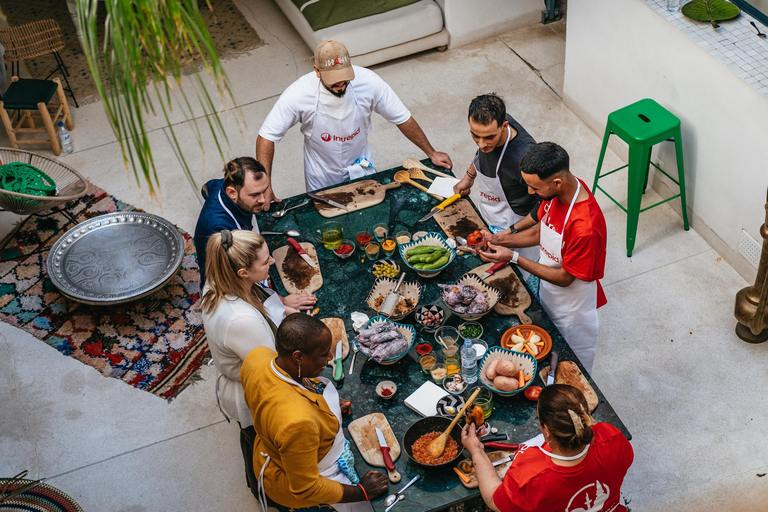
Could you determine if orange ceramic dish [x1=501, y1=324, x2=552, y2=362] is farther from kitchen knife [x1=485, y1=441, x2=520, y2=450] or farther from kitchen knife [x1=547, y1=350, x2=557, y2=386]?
kitchen knife [x1=485, y1=441, x2=520, y2=450]

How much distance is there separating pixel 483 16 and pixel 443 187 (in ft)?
12.8

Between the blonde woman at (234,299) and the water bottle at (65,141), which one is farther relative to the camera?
the water bottle at (65,141)

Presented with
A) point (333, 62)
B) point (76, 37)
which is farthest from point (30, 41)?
point (333, 62)

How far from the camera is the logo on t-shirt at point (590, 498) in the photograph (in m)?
2.52

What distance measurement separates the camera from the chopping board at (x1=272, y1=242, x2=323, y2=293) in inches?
150

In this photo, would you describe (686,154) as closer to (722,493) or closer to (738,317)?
(738,317)

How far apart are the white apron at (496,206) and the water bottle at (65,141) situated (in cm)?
452

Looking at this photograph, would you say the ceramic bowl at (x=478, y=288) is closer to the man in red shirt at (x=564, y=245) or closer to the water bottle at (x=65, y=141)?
the man in red shirt at (x=564, y=245)

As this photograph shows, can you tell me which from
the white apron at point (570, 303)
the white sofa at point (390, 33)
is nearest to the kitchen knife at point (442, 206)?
the white apron at point (570, 303)

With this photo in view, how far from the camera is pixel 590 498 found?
2.55 meters

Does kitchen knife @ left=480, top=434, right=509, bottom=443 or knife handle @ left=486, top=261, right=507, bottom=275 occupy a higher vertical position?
knife handle @ left=486, top=261, right=507, bottom=275

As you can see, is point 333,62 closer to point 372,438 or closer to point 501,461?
point 372,438

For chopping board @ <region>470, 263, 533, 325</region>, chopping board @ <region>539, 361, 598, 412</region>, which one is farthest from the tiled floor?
chopping board @ <region>470, 263, 533, 325</region>

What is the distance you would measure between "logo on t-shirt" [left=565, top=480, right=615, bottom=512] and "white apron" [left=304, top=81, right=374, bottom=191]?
2.67 meters
